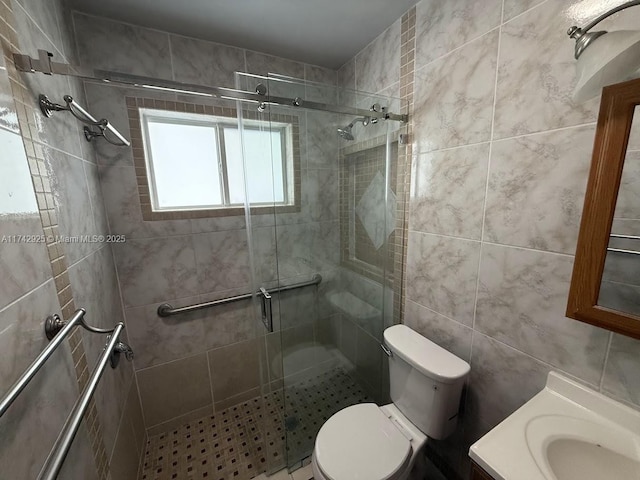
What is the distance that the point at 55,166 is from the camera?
962 millimetres

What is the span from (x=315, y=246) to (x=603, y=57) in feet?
4.65

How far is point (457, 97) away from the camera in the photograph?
115cm

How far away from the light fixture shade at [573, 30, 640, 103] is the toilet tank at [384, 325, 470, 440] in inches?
43.7

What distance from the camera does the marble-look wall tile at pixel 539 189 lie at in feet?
2.70

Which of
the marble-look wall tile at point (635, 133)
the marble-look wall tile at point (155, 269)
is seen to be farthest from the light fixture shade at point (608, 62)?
the marble-look wall tile at point (155, 269)

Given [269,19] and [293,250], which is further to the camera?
[293,250]

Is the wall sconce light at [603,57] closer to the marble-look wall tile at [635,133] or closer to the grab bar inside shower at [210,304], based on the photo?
the marble-look wall tile at [635,133]

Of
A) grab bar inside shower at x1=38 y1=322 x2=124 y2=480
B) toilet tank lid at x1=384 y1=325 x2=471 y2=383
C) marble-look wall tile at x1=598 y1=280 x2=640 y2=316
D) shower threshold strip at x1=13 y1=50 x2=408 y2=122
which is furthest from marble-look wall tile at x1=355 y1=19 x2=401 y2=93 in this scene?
grab bar inside shower at x1=38 y1=322 x2=124 y2=480

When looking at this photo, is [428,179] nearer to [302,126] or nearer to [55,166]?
[302,126]

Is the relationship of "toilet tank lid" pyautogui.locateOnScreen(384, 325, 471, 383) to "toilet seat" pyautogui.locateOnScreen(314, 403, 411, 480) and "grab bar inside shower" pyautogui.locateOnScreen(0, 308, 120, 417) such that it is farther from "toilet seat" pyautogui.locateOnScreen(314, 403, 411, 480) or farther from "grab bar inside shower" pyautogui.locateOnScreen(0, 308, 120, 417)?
"grab bar inside shower" pyautogui.locateOnScreen(0, 308, 120, 417)

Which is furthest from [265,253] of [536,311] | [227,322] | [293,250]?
[536,311]

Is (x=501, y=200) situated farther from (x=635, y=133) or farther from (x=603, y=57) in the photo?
(x=603, y=57)

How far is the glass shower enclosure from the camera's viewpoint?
4.61 ft

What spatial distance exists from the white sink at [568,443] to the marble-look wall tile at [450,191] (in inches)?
26.8
